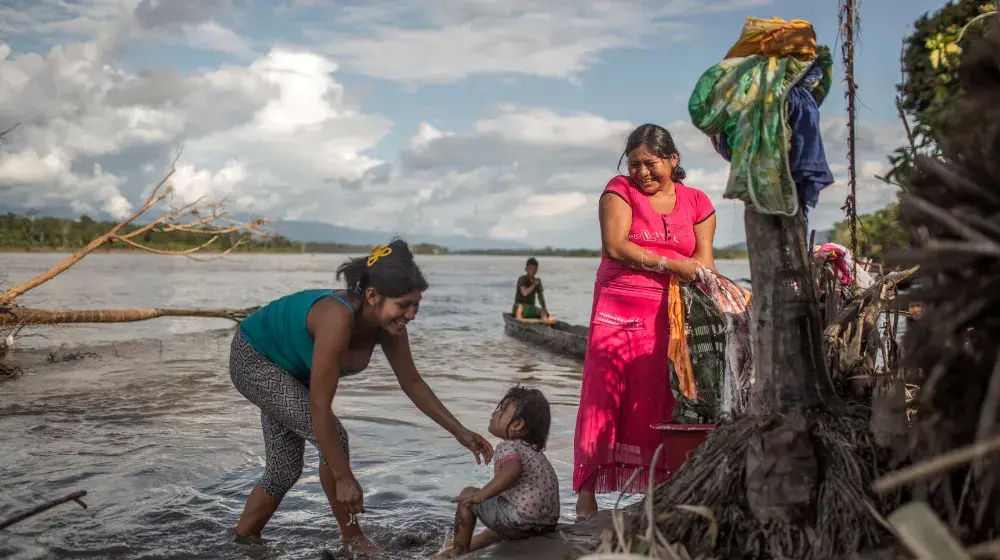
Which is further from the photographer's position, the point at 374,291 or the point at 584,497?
the point at 584,497

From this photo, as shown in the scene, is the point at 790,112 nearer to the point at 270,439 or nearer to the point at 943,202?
the point at 943,202

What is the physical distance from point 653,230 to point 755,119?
1280 millimetres

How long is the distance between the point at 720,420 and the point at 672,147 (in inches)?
66.7

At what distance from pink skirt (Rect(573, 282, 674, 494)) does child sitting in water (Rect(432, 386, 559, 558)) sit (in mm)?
579

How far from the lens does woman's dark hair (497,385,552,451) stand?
3928 mm

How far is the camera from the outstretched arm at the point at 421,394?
4078 mm

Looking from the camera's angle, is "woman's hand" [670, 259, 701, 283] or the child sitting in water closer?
the child sitting in water

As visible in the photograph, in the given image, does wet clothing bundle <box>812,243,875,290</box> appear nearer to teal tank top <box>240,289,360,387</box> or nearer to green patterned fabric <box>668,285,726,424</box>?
green patterned fabric <box>668,285,726,424</box>

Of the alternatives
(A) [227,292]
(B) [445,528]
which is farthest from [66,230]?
(B) [445,528]

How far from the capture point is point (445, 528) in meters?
4.78

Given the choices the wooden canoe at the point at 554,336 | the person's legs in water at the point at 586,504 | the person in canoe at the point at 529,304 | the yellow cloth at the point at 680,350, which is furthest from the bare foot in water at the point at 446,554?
the person in canoe at the point at 529,304

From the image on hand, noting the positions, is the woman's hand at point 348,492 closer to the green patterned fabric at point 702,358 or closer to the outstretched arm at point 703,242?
the green patterned fabric at point 702,358

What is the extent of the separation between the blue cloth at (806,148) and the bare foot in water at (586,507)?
6.62 ft

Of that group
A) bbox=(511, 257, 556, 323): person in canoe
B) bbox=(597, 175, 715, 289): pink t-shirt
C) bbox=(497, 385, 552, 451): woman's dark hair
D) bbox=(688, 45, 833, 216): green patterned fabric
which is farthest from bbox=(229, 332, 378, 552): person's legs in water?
bbox=(511, 257, 556, 323): person in canoe
